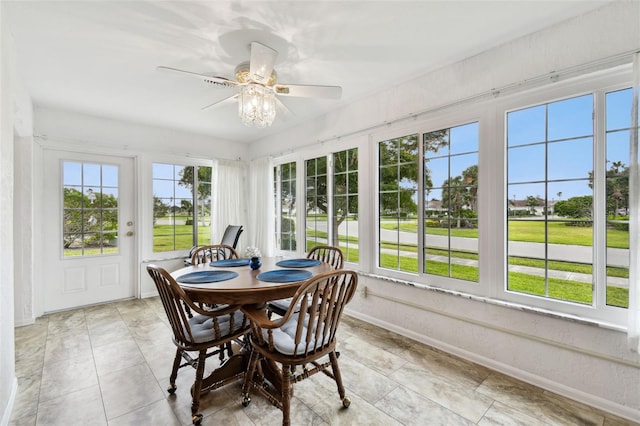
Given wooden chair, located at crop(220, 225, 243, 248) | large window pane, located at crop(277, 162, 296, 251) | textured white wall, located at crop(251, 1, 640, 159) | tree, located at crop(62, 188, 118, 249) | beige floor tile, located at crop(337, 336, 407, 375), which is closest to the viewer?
textured white wall, located at crop(251, 1, 640, 159)

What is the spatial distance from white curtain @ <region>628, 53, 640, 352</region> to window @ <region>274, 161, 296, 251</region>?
3.51m

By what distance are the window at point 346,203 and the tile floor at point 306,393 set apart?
1140 mm

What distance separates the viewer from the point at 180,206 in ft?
14.8

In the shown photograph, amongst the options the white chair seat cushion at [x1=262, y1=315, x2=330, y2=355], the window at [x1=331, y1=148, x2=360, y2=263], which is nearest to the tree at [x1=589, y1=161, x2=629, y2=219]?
the white chair seat cushion at [x1=262, y1=315, x2=330, y2=355]

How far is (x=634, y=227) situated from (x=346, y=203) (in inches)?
95.6

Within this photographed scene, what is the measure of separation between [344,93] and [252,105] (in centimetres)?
134

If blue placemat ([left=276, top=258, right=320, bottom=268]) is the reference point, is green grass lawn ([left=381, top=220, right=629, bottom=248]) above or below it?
above

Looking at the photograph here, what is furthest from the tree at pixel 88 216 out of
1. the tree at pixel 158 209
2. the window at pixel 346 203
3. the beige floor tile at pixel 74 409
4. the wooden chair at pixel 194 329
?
the window at pixel 346 203

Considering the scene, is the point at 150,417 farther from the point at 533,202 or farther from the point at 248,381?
the point at 533,202

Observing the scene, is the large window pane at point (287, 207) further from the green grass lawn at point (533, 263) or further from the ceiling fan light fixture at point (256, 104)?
the ceiling fan light fixture at point (256, 104)

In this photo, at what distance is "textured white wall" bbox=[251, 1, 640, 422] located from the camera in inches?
68.4

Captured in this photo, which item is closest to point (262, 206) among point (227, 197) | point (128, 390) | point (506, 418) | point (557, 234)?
point (227, 197)

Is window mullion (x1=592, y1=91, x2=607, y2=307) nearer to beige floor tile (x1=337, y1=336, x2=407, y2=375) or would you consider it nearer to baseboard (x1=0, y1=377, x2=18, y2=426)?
beige floor tile (x1=337, y1=336, x2=407, y2=375)

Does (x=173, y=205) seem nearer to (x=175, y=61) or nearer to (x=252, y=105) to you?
(x=175, y=61)
